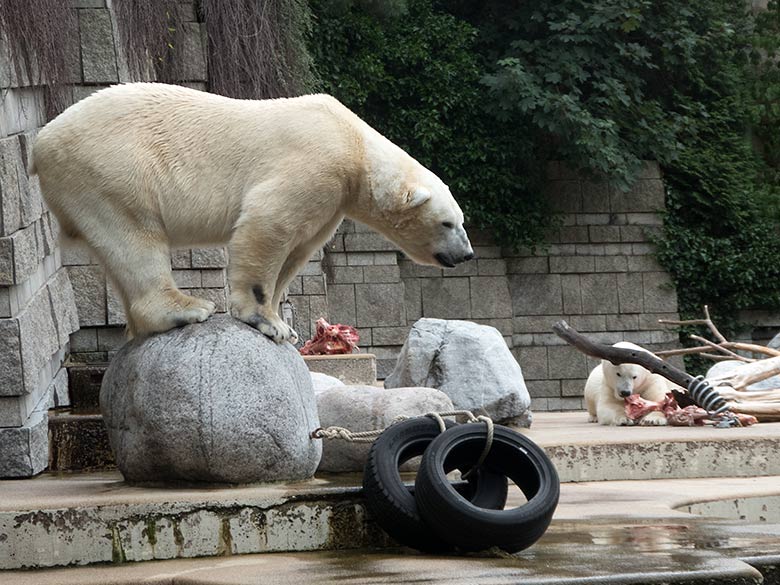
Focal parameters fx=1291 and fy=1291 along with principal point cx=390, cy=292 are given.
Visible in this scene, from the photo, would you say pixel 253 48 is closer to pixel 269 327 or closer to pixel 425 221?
pixel 425 221

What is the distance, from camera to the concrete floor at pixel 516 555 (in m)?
3.60

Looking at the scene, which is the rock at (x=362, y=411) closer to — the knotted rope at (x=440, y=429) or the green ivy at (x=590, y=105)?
the knotted rope at (x=440, y=429)

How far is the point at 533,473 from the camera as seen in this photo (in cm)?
422

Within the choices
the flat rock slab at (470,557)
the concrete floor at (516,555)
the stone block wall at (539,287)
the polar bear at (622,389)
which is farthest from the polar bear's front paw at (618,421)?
the stone block wall at (539,287)

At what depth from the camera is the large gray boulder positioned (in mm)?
4426

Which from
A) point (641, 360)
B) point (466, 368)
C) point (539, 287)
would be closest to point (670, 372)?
point (641, 360)

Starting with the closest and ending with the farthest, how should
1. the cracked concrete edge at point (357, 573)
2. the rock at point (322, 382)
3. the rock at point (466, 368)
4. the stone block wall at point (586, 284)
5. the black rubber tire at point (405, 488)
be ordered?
the cracked concrete edge at point (357, 573) → the black rubber tire at point (405, 488) → the rock at point (322, 382) → the rock at point (466, 368) → the stone block wall at point (586, 284)

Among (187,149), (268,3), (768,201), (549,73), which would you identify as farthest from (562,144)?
(187,149)

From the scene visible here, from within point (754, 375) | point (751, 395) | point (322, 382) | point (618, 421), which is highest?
point (322, 382)

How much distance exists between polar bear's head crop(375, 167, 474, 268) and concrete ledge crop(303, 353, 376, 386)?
13.4ft

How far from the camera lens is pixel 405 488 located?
4195 mm

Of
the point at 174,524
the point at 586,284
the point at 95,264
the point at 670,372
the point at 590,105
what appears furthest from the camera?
the point at 590,105

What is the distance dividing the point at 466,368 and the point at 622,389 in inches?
54.4

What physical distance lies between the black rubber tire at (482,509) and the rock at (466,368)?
9.67 feet
